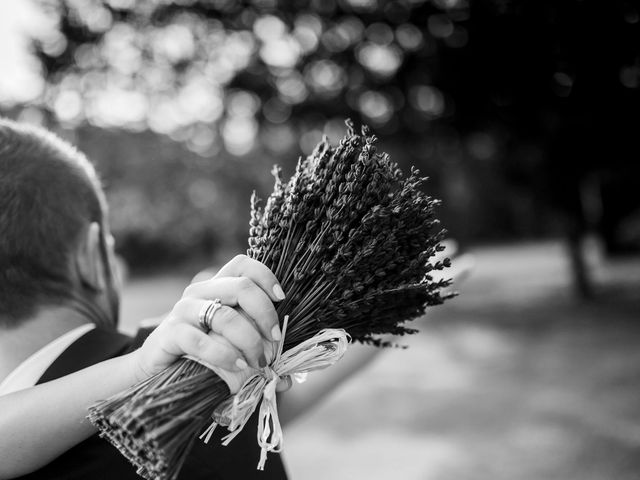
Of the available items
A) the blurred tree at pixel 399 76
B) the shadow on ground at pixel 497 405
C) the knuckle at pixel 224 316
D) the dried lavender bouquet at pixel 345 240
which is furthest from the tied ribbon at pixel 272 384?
the blurred tree at pixel 399 76

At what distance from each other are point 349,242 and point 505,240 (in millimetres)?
32922

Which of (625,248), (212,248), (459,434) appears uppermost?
(212,248)

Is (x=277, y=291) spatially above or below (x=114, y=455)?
above

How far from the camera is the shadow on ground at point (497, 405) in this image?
6211 millimetres

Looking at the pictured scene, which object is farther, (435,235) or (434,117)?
(434,117)

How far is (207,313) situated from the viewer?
1.23 metres

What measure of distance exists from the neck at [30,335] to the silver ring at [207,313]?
2.09 feet

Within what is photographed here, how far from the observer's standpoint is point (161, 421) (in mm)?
1238

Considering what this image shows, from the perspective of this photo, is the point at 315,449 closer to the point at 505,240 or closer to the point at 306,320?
the point at 306,320

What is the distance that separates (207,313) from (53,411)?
0.43m

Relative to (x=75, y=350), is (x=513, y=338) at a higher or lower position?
lower

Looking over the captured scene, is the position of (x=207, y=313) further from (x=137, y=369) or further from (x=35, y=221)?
(x=35, y=221)

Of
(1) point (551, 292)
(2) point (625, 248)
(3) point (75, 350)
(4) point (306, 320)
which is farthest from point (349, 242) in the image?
(2) point (625, 248)

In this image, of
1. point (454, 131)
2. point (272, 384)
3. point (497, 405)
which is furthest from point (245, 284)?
point (454, 131)
